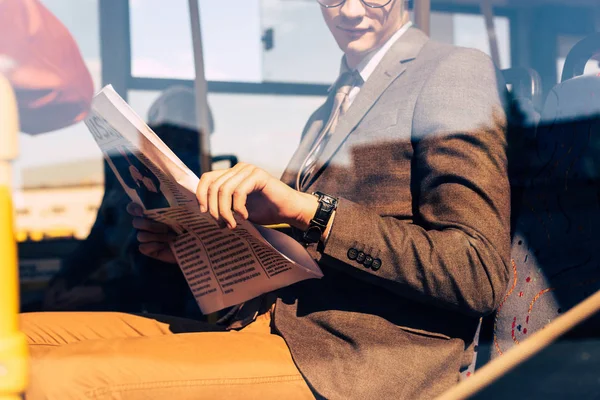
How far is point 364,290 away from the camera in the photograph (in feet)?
3.67

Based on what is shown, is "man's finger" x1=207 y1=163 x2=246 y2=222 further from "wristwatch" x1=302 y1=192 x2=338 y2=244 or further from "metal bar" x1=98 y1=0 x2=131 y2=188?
"metal bar" x1=98 y1=0 x2=131 y2=188

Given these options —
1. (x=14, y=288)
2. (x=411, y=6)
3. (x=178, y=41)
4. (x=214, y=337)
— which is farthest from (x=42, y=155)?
(x=14, y=288)

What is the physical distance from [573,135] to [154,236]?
898 mm

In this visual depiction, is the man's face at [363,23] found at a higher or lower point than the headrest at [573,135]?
higher

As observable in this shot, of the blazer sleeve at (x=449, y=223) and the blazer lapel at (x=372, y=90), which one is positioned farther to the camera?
the blazer lapel at (x=372, y=90)

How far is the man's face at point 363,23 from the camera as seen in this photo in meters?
1.36

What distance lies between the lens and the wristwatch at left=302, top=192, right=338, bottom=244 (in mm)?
1024

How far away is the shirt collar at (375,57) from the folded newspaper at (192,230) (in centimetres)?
46

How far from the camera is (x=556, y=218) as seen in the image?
122cm

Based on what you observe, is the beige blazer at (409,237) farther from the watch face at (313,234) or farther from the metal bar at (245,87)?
the metal bar at (245,87)

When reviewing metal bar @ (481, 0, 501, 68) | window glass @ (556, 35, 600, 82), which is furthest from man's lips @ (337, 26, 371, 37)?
window glass @ (556, 35, 600, 82)

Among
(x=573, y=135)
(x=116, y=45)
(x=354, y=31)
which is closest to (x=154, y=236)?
(x=354, y=31)

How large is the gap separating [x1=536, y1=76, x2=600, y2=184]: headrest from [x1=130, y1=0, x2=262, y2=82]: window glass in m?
0.77

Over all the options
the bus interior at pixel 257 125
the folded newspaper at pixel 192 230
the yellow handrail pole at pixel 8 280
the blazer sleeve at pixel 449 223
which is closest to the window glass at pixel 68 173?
the bus interior at pixel 257 125
